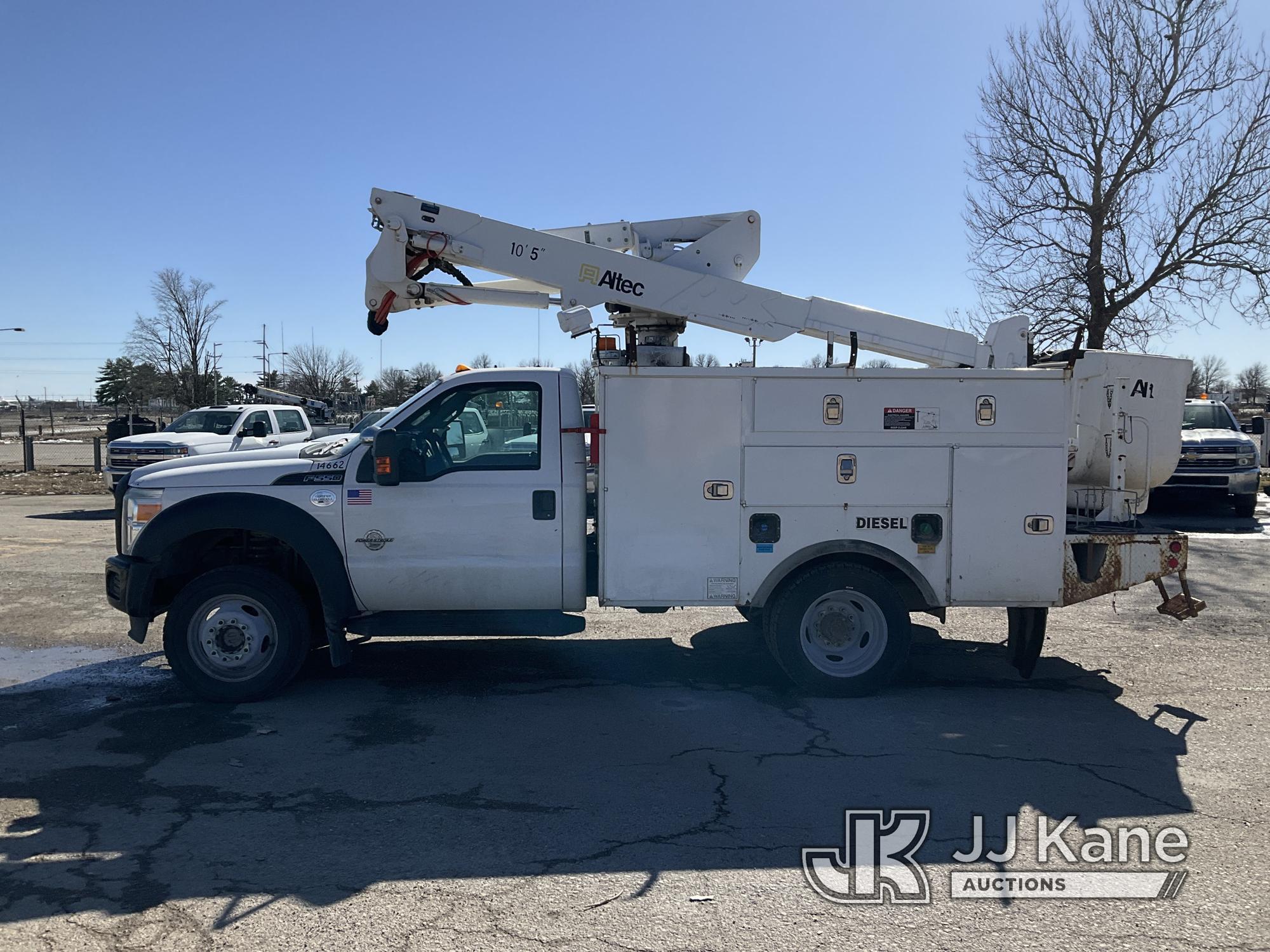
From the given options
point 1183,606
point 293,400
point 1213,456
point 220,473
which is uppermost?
point 293,400

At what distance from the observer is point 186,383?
37.1 metres

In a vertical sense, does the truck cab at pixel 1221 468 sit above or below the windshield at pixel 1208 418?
below

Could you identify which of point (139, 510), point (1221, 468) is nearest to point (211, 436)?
point (139, 510)

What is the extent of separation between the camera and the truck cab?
16359 millimetres

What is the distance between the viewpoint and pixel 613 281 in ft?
22.4

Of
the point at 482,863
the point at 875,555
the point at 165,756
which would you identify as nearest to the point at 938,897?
the point at 482,863

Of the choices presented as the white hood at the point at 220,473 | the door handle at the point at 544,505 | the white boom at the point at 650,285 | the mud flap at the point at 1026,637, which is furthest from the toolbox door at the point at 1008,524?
the white hood at the point at 220,473

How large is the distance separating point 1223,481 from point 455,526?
15.2m

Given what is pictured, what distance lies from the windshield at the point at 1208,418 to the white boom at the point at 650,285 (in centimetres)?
1279

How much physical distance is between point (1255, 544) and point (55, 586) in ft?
50.7

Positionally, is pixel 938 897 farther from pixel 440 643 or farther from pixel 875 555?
pixel 440 643

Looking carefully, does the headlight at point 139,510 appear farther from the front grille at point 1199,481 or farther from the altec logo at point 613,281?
the front grille at point 1199,481

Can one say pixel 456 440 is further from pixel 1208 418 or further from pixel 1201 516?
pixel 1208 418

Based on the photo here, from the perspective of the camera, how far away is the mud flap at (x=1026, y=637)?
6.75 m
